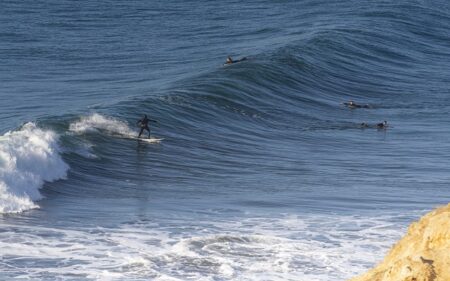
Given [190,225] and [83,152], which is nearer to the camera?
[190,225]

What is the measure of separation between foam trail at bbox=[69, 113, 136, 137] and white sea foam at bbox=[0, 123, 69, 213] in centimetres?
173

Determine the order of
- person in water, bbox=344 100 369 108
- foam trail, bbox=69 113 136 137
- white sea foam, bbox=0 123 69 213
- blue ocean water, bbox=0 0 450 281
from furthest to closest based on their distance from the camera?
person in water, bbox=344 100 369 108
foam trail, bbox=69 113 136 137
white sea foam, bbox=0 123 69 213
blue ocean water, bbox=0 0 450 281

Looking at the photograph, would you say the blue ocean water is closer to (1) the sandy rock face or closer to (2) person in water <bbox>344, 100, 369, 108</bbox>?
(2) person in water <bbox>344, 100, 369, 108</bbox>

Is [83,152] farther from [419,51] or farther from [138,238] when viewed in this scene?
[419,51]

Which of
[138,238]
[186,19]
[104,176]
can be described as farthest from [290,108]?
[186,19]

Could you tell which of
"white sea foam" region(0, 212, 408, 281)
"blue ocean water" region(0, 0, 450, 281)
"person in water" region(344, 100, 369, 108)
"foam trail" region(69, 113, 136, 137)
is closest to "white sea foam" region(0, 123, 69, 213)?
"blue ocean water" region(0, 0, 450, 281)

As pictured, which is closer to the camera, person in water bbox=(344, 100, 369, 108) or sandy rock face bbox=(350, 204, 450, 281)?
sandy rock face bbox=(350, 204, 450, 281)

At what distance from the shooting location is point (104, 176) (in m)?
23.2

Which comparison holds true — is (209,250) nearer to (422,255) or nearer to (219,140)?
(422,255)

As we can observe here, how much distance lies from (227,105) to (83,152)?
9.71 meters

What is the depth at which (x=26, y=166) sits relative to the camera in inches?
845

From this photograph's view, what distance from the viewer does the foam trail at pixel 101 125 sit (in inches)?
1075

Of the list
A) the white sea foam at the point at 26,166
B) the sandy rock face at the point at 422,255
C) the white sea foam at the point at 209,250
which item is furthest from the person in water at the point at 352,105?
the sandy rock face at the point at 422,255

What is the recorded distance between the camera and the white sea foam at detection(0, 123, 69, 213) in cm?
1910
